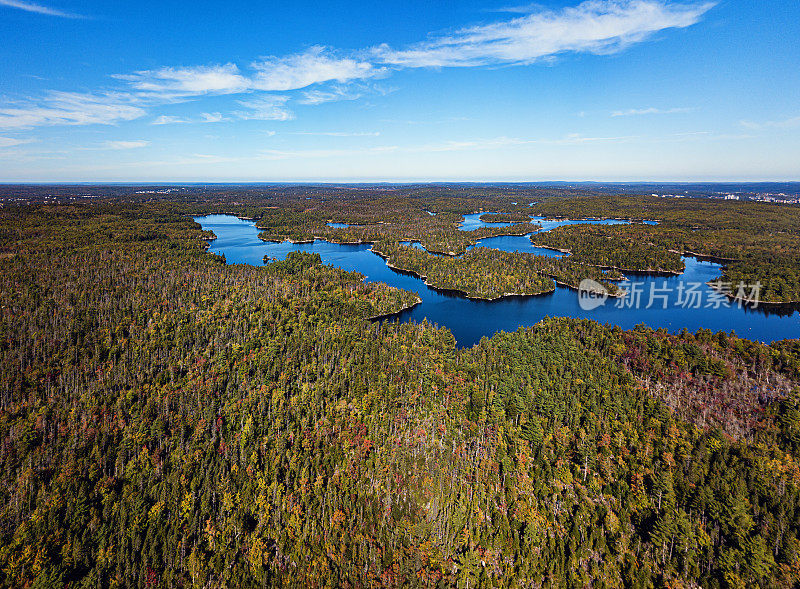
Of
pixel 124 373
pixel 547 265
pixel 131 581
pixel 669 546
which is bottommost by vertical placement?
pixel 131 581

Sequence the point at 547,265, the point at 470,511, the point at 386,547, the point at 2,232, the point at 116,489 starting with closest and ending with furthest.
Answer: the point at 386,547, the point at 470,511, the point at 116,489, the point at 547,265, the point at 2,232

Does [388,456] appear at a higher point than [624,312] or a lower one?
lower

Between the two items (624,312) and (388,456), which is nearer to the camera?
(388,456)

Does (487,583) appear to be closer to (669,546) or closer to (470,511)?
(470,511)

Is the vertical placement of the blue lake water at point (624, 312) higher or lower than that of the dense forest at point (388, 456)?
higher

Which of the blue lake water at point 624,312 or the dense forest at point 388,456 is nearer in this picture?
the dense forest at point 388,456

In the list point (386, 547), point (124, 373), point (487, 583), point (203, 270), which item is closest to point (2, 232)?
point (203, 270)

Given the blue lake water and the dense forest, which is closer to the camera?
the dense forest

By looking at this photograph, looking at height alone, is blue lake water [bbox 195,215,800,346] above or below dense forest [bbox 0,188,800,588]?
above
